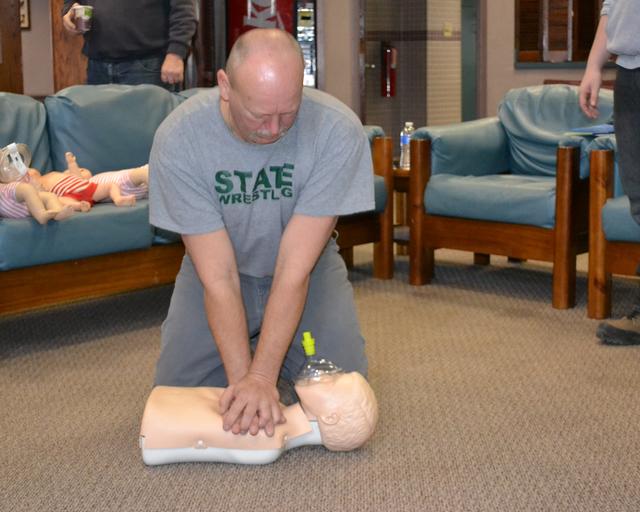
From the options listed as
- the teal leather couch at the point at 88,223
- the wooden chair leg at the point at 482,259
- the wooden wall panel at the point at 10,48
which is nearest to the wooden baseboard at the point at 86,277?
the teal leather couch at the point at 88,223

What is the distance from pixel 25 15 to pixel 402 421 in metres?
8.63

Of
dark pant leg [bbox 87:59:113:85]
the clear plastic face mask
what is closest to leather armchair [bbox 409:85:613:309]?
dark pant leg [bbox 87:59:113:85]

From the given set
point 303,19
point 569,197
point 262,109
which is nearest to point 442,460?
point 262,109

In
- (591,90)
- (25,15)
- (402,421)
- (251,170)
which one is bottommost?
(402,421)

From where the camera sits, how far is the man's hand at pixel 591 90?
3.24 metres

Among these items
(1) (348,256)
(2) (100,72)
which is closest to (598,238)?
(1) (348,256)

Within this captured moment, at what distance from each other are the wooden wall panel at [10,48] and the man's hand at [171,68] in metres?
1.86

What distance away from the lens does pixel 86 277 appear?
3.47 meters

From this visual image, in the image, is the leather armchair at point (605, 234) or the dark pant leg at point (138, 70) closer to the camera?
the leather armchair at point (605, 234)

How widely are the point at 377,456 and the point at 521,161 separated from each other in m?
2.56

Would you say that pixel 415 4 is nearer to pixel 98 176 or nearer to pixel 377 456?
pixel 98 176

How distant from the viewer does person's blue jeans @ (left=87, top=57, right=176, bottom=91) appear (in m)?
4.34

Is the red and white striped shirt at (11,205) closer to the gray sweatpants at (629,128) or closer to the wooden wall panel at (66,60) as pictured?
the gray sweatpants at (629,128)

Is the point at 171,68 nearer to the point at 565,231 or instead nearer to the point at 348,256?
the point at 348,256
